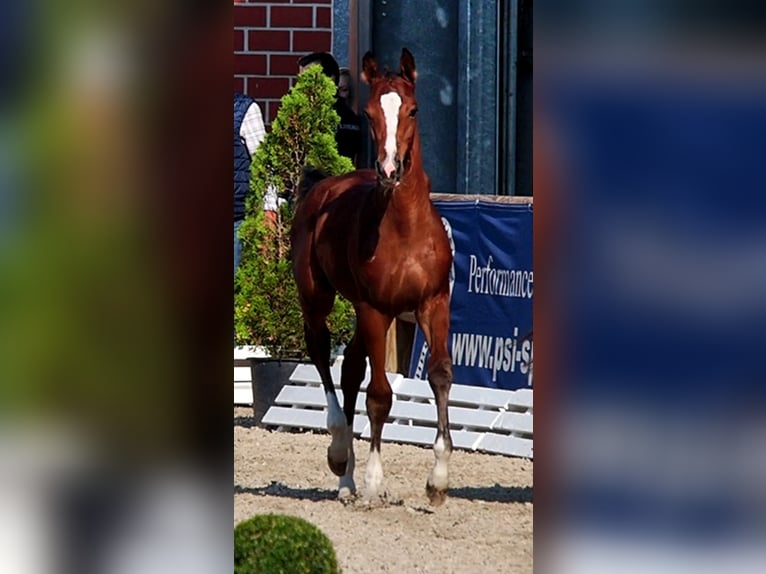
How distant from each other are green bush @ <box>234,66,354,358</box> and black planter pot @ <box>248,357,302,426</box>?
Answer: 29cm

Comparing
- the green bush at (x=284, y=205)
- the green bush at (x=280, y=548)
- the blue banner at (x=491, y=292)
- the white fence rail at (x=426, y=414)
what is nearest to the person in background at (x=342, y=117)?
the green bush at (x=284, y=205)

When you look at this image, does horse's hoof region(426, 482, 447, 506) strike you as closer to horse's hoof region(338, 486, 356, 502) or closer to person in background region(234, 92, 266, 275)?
horse's hoof region(338, 486, 356, 502)

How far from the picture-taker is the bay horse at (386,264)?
8.38m

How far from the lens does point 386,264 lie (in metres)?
8.79

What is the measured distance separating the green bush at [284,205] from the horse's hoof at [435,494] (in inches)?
137

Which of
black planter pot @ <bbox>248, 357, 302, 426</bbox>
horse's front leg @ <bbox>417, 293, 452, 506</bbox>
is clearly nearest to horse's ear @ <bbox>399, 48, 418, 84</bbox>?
horse's front leg @ <bbox>417, 293, 452, 506</bbox>

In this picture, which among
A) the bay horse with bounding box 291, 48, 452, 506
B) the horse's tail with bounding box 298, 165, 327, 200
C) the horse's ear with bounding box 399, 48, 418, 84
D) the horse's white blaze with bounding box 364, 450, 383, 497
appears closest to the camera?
the bay horse with bounding box 291, 48, 452, 506

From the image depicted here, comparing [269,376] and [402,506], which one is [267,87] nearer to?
[269,376]

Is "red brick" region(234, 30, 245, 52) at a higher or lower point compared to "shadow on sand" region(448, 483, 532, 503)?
higher

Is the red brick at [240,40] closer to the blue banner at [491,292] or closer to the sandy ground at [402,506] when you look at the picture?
the blue banner at [491,292]

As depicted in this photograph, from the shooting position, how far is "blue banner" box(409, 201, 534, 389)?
10.7 m

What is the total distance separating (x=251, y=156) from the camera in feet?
41.5

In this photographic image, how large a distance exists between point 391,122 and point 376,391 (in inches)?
57.7
